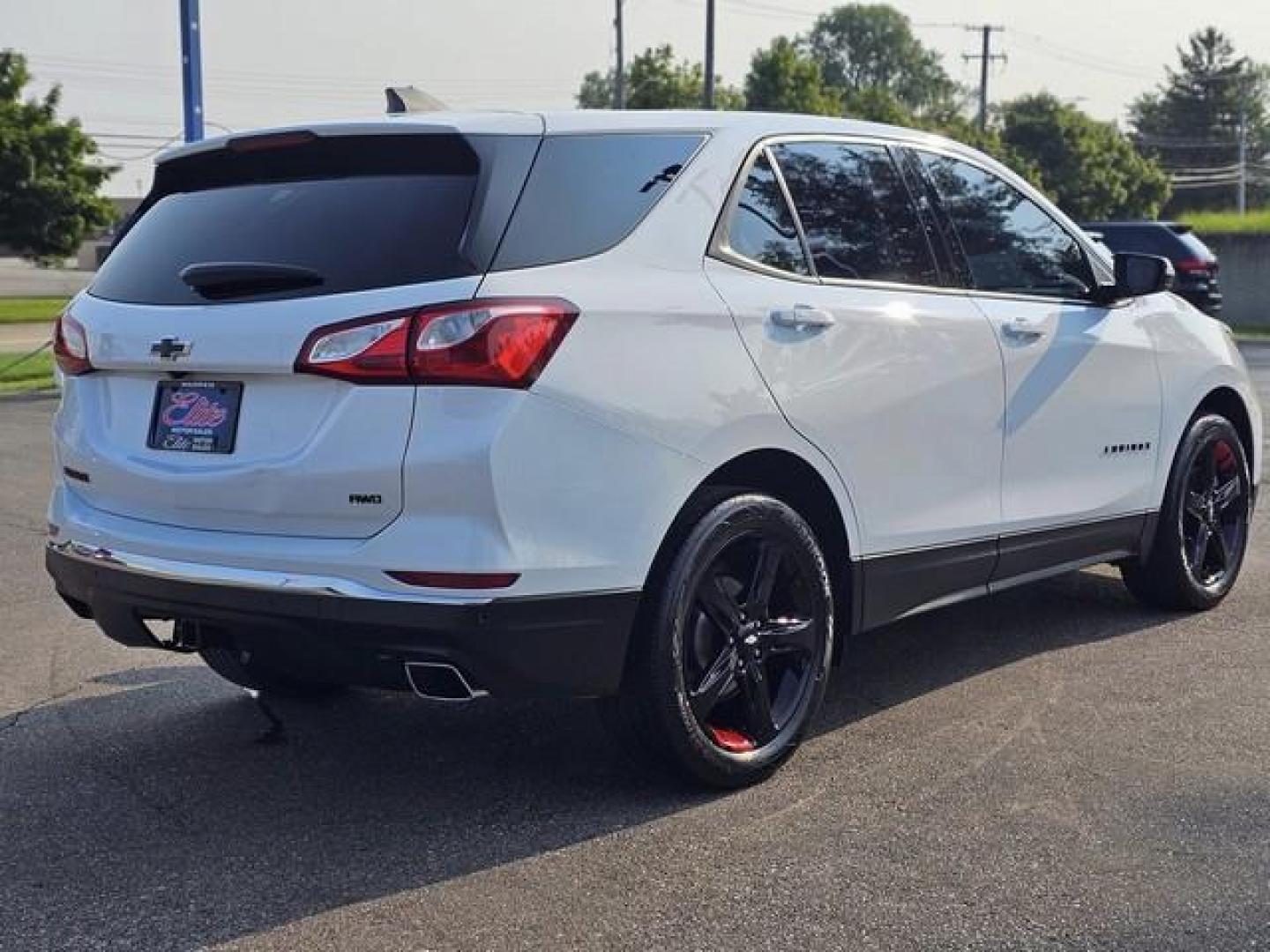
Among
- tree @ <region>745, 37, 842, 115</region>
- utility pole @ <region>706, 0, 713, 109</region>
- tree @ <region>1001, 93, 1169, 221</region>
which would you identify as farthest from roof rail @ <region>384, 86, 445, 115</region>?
tree @ <region>1001, 93, 1169, 221</region>

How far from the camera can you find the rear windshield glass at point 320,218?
3846 mm

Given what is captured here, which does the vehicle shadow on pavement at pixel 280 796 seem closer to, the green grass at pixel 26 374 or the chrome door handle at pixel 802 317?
the chrome door handle at pixel 802 317

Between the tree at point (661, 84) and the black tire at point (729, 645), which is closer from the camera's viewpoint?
the black tire at point (729, 645)

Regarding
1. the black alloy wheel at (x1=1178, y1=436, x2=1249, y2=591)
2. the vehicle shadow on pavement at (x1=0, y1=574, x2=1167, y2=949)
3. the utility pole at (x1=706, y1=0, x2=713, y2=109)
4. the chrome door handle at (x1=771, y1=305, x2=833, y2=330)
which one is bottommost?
the vehicle shadow on pavement at (x1=0, y1=574, x2=1167, y2=949)

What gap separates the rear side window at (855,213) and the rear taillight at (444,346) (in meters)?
1.22

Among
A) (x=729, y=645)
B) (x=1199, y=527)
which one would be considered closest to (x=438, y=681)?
(x=729, y=645)

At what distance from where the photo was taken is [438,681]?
12.3ft

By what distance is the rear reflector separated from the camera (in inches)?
144

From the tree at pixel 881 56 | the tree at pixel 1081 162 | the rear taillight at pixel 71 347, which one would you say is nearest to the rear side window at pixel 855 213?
the rear taillight at pixel 71 347

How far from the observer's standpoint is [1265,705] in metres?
5.06

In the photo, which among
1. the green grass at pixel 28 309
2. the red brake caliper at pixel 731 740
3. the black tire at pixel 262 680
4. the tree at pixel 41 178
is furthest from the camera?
the green grass at pixel 28 309

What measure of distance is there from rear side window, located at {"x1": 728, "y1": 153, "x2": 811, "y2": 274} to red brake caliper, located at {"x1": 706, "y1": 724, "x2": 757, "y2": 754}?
51.8 inches

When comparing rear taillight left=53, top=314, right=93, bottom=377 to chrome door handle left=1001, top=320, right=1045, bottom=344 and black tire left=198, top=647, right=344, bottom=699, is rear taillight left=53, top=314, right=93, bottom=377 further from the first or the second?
chrome door handle left=1001, top=320, right=1045, bottom=344

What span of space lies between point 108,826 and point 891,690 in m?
2.56
